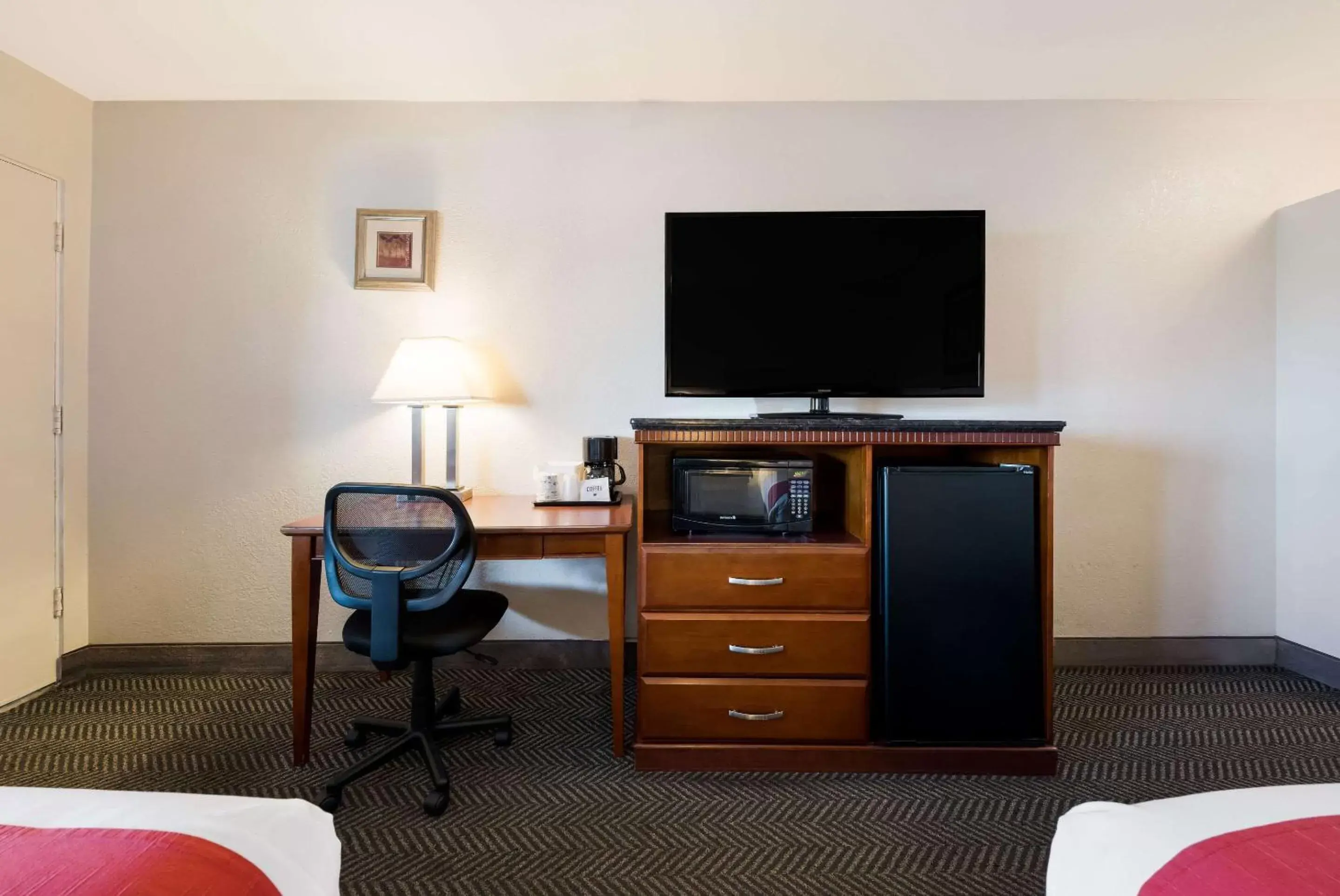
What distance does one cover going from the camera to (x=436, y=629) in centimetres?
170

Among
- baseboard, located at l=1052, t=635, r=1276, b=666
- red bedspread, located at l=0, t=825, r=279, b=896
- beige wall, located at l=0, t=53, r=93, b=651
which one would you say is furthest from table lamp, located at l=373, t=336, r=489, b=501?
baseboard, located at l=1052, t=635, r=1276, b=666

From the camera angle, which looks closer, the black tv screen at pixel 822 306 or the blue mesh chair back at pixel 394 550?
the blue mesh chair back at pixel 394 550

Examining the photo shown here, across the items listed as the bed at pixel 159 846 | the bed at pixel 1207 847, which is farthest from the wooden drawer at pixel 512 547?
the bed at pixel 1207 847

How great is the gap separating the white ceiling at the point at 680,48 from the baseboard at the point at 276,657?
2315 mm

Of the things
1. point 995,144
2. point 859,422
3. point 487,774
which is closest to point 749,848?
point 487,774

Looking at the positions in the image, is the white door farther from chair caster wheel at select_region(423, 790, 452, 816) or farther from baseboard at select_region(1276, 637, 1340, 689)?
baseboard at select_region(1276, 637, 1340, 689)

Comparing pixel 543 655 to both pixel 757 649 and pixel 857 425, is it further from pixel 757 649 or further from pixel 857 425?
pixel 857 425

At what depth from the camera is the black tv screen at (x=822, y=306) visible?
2119mm

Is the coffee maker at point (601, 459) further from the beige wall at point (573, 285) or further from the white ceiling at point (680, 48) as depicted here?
the white ceiling at point (680, 48)

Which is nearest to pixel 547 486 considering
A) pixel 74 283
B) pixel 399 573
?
pixel 399 573

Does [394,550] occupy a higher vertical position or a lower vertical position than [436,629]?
higher

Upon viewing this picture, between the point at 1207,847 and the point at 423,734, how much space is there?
1.83 meters

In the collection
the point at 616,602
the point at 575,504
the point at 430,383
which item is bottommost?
the point at 616,602

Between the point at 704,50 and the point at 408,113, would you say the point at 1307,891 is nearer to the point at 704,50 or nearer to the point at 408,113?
the point at 704,50
